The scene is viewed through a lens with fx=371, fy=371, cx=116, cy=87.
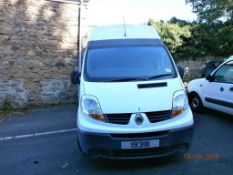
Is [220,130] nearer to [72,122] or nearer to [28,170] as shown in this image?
[72,122]

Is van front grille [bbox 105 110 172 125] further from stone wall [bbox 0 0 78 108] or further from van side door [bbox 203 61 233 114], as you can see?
stone wall [bbox 0 0 78 108]

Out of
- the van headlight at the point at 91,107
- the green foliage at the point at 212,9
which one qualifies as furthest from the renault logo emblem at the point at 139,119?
the green foliage at the point at 212,9

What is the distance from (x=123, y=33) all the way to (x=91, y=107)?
6.97ft

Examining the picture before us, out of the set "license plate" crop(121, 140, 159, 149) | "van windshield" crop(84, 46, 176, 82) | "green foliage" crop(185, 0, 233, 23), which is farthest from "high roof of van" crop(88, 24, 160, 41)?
"green foliage" crop(185, 0, 233, 23)

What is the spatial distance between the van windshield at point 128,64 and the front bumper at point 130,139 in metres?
1.01

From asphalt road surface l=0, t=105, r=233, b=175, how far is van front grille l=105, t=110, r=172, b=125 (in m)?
0.77

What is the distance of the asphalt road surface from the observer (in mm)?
5574

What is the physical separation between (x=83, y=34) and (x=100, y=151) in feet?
22.1

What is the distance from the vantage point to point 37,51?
→ 429 inches

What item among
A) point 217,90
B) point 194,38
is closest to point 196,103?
point 217,90
